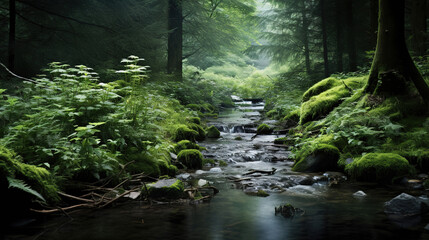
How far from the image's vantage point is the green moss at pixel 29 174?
3.06 m

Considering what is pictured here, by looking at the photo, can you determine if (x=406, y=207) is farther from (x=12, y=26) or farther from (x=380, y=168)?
(x=12, y=26)

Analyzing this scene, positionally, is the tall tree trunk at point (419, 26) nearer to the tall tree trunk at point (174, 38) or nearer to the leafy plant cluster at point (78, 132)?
the tall tree trunk at point (174, 38)

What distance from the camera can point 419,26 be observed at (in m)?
10.7

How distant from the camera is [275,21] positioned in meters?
18.4

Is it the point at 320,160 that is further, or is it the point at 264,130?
the point at 264,130

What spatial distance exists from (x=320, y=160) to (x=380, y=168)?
3.29 ft

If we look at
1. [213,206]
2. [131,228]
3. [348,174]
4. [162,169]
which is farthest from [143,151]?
[348,174]

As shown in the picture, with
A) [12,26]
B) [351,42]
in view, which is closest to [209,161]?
[12,26]

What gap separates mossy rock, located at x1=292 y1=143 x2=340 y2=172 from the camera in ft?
18.0

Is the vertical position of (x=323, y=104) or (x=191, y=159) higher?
(x=323, y=104)

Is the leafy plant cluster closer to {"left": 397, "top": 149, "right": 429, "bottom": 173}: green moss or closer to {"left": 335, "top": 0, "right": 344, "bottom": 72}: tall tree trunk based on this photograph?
{"left": 397, "top": 149, "right": 429, "bottom": 173}: green moss

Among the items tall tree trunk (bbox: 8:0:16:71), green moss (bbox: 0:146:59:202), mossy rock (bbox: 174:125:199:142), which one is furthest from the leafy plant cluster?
tall tree trunk (bbox: 8:0:16:71)

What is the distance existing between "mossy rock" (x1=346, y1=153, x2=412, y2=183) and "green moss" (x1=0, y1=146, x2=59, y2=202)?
4.30 metres

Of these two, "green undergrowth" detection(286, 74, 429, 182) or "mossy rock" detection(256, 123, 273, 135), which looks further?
"mossy rock" detection(256, 123, 273, 135)
